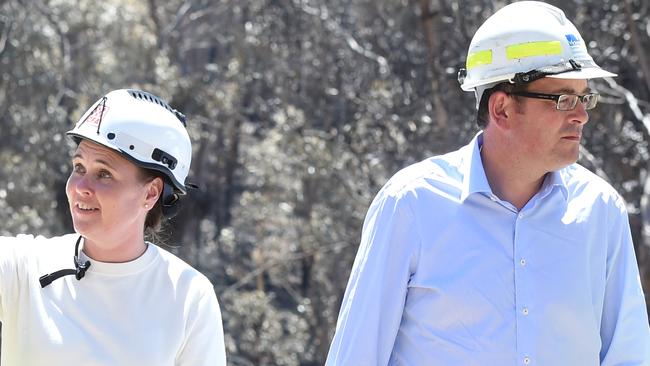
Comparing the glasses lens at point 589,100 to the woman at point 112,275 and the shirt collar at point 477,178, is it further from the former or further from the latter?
the woman at point 112,275

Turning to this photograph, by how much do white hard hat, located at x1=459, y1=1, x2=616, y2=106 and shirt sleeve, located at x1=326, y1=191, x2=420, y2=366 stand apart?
1.38 feet

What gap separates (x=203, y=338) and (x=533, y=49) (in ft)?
3.50

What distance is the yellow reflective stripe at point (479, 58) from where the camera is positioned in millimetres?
3016

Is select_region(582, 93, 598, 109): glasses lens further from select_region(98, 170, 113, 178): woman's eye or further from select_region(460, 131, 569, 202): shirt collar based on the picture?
select_region(98, 170, 113, 178): woman's eye

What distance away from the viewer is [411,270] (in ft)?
9.45

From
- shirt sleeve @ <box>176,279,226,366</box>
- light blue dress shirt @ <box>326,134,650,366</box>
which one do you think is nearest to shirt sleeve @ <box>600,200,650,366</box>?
light blue dress shirt @ <box>326,134,650,366</box>

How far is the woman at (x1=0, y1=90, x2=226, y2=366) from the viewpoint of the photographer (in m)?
2.84

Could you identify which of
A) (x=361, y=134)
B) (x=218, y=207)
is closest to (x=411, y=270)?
(x=361, y=134)

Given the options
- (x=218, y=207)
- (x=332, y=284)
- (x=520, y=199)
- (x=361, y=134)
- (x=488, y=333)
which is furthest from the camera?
(x=218, y=207)

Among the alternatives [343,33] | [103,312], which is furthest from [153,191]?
[343,33]

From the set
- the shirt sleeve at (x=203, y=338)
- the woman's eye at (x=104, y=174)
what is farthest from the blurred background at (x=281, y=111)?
the woman's eye at (x=104, y=174)

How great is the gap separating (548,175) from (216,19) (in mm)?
15325

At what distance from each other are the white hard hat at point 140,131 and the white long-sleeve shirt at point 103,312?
0.23m

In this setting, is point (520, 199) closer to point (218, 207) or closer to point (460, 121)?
point (460, 121)
